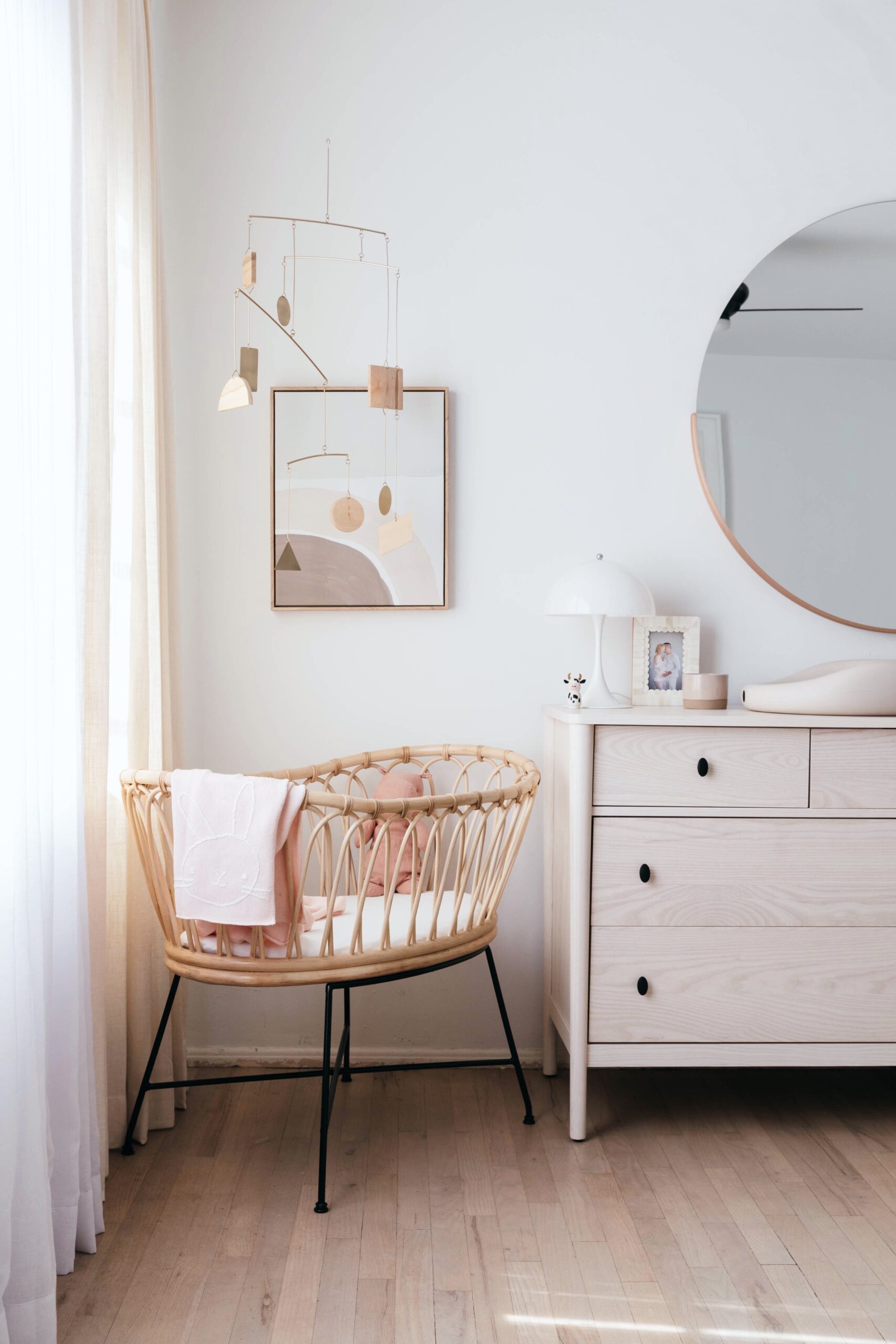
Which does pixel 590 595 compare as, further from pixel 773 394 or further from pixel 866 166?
pixel 866 166

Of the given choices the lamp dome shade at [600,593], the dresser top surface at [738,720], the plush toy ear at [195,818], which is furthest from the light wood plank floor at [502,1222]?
the lamp dome shade at [600,593]

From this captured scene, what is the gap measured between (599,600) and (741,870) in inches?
25.6

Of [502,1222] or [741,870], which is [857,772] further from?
[502,1222]

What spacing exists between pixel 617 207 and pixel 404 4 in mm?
712

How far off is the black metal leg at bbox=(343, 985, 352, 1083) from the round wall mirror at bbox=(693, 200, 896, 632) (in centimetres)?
143

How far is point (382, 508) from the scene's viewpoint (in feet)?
7.79

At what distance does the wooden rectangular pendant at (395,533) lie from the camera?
2381 mm

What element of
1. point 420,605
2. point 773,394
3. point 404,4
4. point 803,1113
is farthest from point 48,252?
point 803,1113

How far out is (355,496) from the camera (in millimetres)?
2404

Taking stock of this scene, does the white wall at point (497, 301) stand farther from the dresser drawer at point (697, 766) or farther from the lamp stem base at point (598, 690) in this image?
the dresser drawer at point (697, 766)

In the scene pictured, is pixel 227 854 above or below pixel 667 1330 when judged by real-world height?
above

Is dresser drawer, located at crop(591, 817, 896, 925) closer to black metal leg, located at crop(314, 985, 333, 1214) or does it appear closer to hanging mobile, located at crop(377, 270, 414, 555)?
black metal leg, located at crop(314, 985, 333, 1214)

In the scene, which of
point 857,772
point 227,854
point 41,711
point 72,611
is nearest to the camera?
point 41,711

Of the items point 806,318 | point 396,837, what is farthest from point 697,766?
point 806,318
